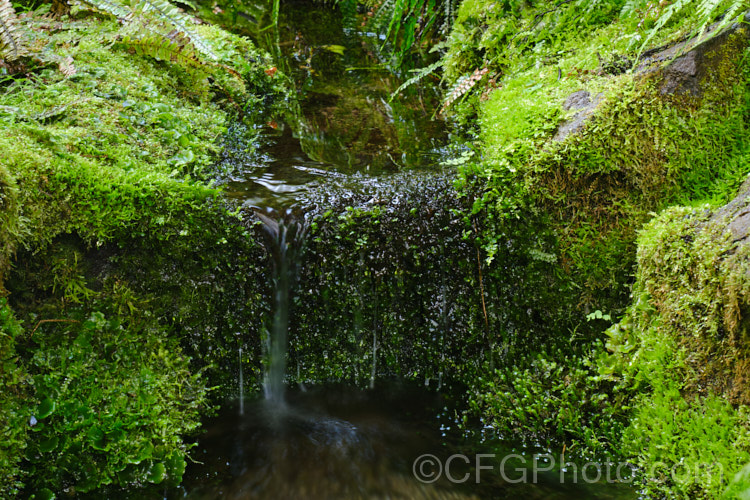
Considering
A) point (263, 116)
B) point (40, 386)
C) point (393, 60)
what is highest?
point (393, 60)

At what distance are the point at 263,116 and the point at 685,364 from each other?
3606mm

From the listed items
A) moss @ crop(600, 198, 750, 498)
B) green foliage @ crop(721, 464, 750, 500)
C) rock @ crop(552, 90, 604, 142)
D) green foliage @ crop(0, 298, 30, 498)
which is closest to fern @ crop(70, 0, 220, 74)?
green foliage @ crop(0, 298, 30, 498)

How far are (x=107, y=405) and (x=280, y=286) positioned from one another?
1.08 meters

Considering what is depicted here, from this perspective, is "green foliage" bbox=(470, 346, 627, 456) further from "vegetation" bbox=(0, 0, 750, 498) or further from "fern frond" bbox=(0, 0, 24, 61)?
"fern frond" bbox=(0, 0, 24, 61)

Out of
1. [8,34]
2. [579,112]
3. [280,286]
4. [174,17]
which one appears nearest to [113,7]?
[174,17]

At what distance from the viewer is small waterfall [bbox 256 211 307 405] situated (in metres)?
3.00

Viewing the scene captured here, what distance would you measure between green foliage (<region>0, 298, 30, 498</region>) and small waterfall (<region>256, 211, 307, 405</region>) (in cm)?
123

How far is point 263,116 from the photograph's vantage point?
14.6 ft

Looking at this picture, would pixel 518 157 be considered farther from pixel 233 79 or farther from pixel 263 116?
pixel 233 79

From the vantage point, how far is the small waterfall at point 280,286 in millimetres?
2998

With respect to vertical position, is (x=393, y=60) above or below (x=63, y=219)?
above

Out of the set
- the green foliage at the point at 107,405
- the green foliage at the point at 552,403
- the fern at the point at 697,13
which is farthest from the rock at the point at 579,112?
the green foliage at the point at 107,405

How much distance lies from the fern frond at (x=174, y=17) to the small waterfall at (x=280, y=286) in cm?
160

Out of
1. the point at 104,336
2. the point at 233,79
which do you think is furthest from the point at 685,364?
the point at 233,79
